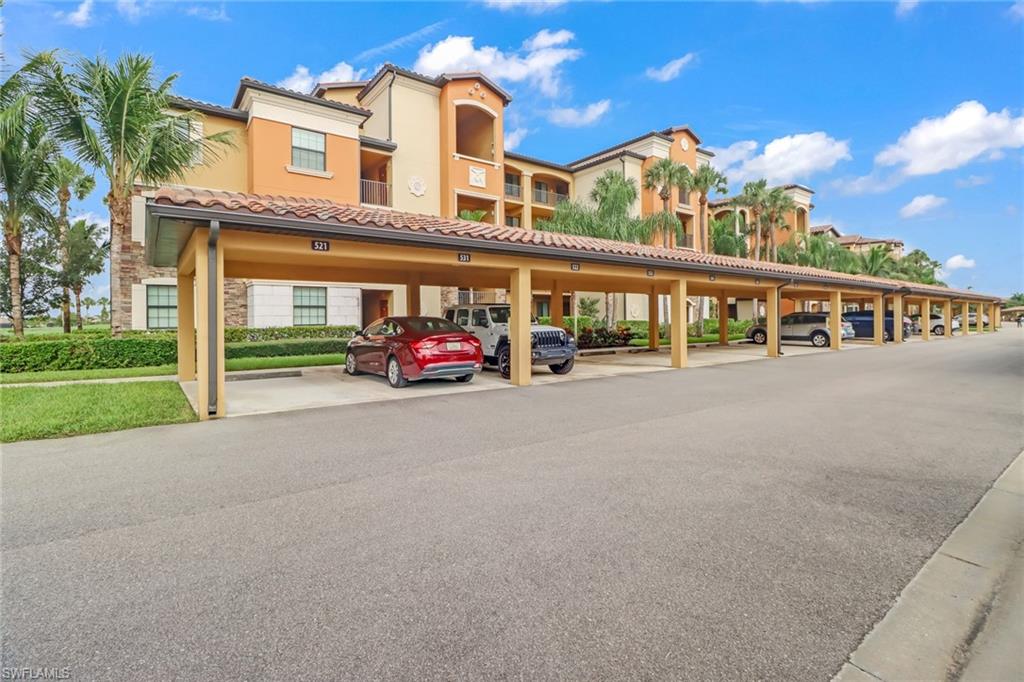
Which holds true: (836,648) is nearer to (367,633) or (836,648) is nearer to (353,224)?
(367,633)

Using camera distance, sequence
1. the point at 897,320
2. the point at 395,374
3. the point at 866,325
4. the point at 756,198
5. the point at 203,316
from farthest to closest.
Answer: the point at 756,198 → the point at 866,325 → the point at 897,320 → the point at 395,374 → the point at 203,316

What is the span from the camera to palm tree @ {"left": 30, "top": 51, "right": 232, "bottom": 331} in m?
13.2

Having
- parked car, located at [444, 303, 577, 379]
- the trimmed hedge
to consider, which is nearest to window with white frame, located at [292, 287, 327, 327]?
the trimmed hedge

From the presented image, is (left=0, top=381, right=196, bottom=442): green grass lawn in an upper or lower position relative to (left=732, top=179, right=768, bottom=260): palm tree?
lower

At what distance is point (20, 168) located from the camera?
48.6 feet

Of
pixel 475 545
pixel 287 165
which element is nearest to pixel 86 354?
pixel 287 165

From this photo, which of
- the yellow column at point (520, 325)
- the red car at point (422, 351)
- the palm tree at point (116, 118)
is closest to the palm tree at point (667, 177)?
the yellow column at point (520, 325)

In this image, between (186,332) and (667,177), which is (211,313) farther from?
(667,177)

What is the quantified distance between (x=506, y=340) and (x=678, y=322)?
5.84 metres

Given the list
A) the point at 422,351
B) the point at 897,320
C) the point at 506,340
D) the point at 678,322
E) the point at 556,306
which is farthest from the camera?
the point at 897,320

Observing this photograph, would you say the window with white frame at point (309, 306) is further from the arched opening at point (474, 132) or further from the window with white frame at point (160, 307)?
the arched opening at point (474, 132)

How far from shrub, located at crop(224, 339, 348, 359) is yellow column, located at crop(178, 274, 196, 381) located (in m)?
5.40

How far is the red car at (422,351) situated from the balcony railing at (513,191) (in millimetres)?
22878

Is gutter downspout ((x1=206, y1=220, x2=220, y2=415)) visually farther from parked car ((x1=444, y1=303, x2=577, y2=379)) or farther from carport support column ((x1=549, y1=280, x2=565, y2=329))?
carport support column ((x1=549, y1=280, x2=565, y2=329))
